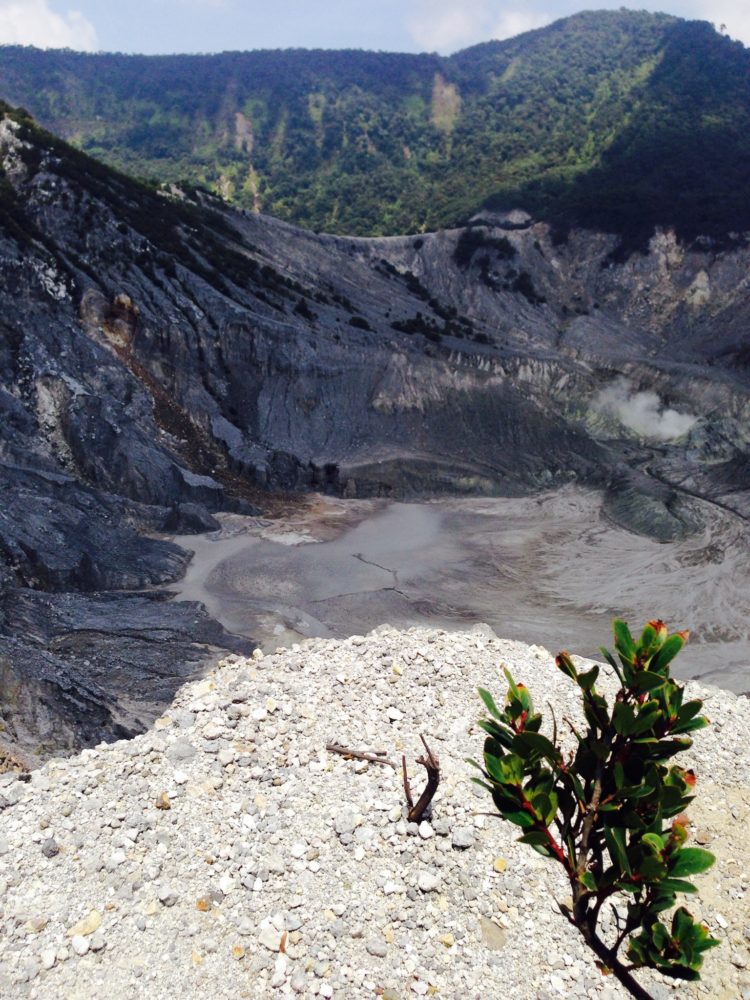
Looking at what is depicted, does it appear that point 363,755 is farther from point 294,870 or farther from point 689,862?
point 689,862

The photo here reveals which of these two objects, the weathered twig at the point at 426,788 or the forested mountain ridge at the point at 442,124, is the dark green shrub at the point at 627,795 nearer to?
the weathered twig at the point at 426,788

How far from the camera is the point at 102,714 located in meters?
12.7

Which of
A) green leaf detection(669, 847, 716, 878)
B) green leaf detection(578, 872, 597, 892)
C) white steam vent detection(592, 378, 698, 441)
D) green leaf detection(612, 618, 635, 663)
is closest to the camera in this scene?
green leaf detection(669, 847, 716, 878)

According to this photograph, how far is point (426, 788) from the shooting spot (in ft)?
26.0

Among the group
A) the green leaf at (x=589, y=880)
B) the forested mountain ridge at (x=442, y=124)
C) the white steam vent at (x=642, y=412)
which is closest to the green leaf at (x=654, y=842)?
the green leaf at (x=589, y=880)

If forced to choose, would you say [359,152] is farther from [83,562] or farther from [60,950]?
[60,950]

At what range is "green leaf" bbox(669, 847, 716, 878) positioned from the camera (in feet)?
11.6

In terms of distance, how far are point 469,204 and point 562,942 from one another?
7542 centimetres

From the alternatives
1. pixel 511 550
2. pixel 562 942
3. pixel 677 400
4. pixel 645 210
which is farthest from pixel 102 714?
pixel 645 210

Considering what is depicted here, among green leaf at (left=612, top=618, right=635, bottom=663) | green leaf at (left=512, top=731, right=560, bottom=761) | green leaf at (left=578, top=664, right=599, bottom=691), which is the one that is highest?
green leaf at (left=612, top=618, right=635, bottom=663)

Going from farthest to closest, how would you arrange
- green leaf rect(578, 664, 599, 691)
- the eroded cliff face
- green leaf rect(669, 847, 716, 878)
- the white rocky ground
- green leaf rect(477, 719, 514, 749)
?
the eroded cliff face, the white rocky ground, green leaf rect(578, 664, 599, 691), green leaf rect(477, 719, 514, 749), green leaf rect(669, 847, 716, 878)

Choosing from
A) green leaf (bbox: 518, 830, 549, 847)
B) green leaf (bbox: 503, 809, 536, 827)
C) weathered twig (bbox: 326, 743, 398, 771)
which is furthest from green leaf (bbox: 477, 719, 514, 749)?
weathered twig (bbox: 326, 743, 398, 771)

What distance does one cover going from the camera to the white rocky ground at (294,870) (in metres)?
6.78

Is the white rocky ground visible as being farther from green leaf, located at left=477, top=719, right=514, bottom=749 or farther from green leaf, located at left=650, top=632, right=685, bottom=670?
green leaf, located at left=650, top=632, right=685, bottom=670
